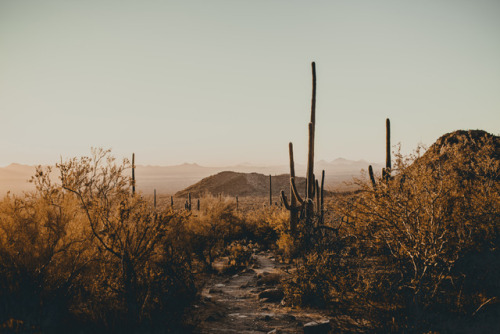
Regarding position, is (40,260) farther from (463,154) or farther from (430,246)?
(463,154)

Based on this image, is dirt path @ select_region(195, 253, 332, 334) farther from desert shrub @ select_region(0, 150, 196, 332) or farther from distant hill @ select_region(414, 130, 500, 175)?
distant hill @ select_region(414, 130, 500, 175)

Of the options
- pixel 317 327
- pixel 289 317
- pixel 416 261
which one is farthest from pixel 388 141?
pixel 317 327

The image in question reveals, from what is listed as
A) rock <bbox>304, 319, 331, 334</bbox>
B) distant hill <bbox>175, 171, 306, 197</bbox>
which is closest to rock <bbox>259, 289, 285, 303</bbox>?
rock <bbox>304, 319, 331, 334</bbox>

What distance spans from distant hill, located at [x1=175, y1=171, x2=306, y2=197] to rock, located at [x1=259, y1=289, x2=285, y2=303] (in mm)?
43715

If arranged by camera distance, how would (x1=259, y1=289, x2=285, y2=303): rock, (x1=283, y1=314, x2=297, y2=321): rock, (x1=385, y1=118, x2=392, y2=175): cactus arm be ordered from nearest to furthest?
(x1=283, y1=314, x2=297, y2=321): rock → (x1=259, y1=289, x2=285, y2=303): rock → (x1=385, y1=118, x2=392, y2=175): cactus arm

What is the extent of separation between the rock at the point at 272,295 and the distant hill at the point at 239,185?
4371 centimetres

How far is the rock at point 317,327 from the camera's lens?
5.78m

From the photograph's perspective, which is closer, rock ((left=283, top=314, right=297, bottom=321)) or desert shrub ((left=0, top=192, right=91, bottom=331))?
desert shrub ((left=0, top=192, right=91, bottom=331))

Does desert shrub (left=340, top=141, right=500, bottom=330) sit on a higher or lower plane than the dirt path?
higher

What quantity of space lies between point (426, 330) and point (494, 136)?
394 inches

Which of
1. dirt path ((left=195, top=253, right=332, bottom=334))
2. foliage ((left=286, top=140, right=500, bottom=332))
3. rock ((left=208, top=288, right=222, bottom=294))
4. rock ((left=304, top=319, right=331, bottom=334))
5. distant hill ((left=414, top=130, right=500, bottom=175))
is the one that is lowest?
rock ((left=208, top=288, right=222, bottom=294))

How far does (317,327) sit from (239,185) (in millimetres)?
50294

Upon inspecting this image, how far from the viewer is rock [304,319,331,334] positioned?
5.78 meters

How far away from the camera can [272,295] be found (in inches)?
311
